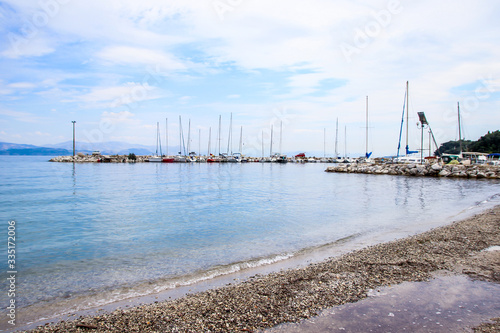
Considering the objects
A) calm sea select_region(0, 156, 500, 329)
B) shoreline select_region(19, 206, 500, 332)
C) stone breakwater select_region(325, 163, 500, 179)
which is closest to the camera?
shoreline select_region(19, 206, 500, 332)

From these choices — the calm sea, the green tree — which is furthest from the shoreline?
the green tree

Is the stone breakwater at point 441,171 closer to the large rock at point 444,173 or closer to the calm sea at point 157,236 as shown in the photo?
the large rock at point 444,173

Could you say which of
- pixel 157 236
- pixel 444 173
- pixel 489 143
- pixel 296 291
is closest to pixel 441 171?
pixel 444 173

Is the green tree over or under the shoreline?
over

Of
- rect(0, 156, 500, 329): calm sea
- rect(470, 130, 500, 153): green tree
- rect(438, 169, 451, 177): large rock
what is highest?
rect(470, 130, 500, 153): green tree

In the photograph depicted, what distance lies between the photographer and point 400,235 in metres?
15.3

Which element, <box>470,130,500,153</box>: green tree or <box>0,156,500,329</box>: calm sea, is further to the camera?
<box>470,130,500,153</box>: green tree

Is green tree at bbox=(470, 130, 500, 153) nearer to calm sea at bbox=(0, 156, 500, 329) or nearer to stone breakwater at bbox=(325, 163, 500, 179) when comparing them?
stone breakwater at bbox=(325, 163, 500, 179)

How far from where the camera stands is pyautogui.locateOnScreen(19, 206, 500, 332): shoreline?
6.39 metres

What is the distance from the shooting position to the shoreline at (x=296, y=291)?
21.0ft

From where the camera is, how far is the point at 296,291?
7.88 metres

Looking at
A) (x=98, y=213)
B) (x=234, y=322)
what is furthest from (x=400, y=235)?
(x=98, y=213)

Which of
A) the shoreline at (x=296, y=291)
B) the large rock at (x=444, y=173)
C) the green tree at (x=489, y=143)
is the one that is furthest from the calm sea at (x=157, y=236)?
the green tree at (x=489, y=143)

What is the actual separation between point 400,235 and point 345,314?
1032 centimetres
